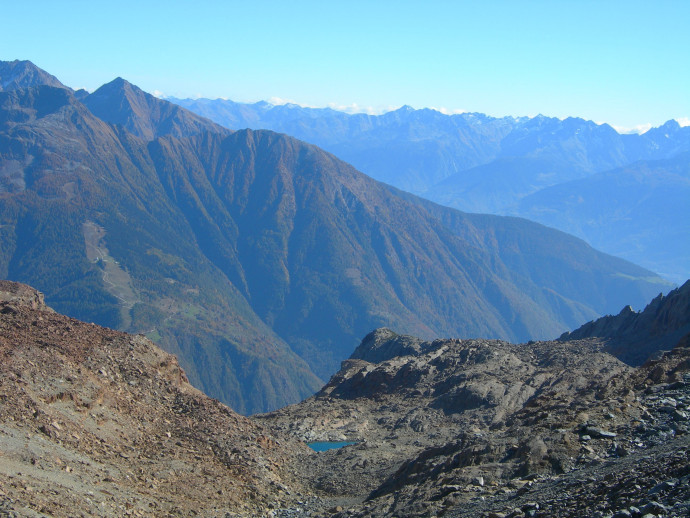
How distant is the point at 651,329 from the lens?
2820 inches

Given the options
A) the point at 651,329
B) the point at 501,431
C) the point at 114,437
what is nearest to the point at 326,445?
the point at 501,431

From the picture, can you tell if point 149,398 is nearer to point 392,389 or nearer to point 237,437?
point 237,437

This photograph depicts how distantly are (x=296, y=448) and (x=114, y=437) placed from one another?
14084 mm

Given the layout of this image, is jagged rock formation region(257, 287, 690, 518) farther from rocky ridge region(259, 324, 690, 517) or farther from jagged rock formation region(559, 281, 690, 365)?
jagged rock formation region(559, 281, 690, 365)

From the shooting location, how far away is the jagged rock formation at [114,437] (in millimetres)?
28969

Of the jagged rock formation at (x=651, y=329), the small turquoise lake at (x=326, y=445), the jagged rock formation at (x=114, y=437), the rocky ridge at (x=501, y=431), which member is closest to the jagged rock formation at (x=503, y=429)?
the rocky ridge at (x=501, y=431)

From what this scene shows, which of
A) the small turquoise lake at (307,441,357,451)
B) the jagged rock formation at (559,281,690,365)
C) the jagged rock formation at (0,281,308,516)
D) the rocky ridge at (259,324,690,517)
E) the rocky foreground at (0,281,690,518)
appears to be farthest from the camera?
the jagged rock formation at (559,281,690,365)

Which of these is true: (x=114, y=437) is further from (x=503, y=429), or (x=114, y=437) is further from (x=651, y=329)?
(x=651, y=329)

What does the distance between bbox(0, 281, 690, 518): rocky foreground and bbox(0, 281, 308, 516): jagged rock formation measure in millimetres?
97

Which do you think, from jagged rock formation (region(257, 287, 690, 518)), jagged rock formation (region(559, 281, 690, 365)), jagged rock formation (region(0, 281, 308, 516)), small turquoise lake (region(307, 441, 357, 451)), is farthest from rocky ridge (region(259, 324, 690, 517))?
jagged rock formation (region(0, 281, 308, 516))

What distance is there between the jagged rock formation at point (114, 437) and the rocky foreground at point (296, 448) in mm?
97

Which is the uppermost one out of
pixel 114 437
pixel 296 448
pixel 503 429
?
pixel 114 437

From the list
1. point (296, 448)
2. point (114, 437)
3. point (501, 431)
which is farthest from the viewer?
point (296, 448)

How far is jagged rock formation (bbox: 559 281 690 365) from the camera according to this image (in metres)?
67.5
